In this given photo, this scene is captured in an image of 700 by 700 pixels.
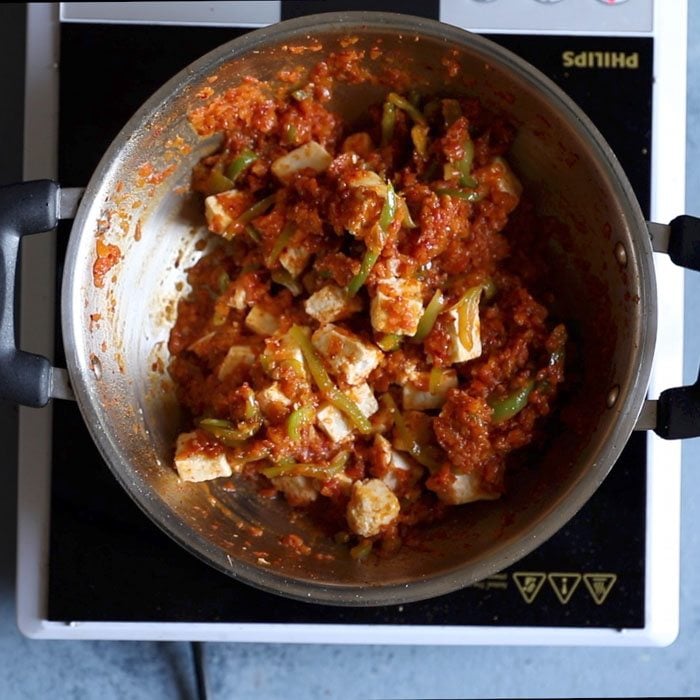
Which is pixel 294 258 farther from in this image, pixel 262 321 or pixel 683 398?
pixel 683 398

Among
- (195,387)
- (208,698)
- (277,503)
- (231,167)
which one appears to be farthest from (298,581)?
(231,167)

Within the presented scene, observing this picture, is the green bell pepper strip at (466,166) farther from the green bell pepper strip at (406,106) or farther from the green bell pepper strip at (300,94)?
the green bell pepper strip at (300,94)

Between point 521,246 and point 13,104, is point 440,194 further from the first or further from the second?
point 13,104

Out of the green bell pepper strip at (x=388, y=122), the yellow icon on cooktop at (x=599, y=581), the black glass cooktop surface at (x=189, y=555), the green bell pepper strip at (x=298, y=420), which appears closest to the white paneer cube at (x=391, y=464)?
the green bell pepper strip at (x=298, y=420)

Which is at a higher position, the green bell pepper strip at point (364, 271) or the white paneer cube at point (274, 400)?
the green bell pepper strip at point (364, 271)

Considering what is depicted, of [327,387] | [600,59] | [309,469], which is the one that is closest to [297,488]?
[309,469]

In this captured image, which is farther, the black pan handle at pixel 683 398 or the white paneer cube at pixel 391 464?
the white paneer cube at pixel 391 464

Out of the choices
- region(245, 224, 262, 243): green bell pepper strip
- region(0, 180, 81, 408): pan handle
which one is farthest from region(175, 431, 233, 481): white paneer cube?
region(245, 224, 262, 243): green bell pepper strip
